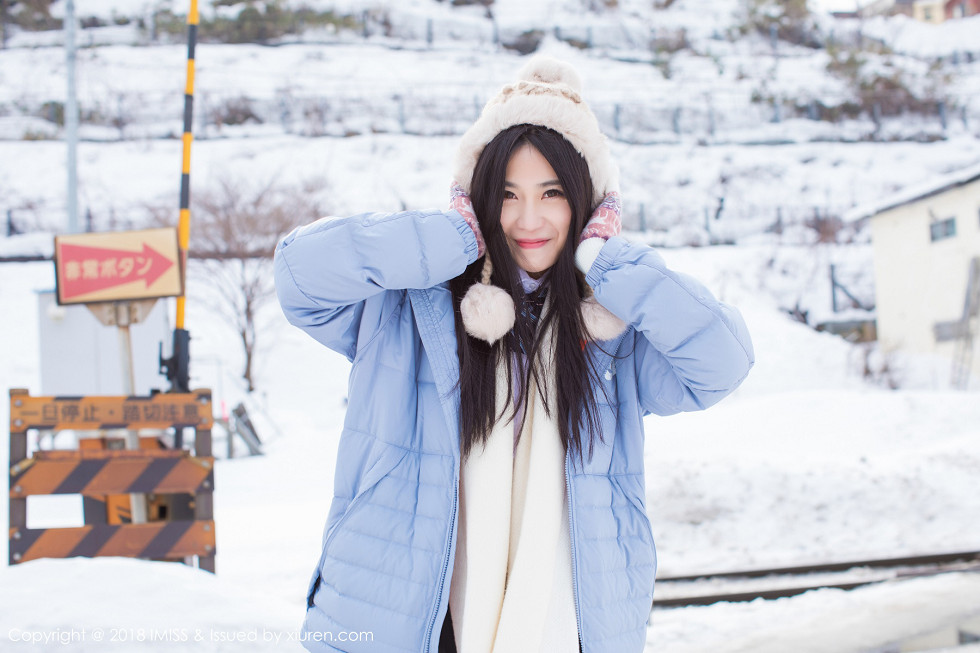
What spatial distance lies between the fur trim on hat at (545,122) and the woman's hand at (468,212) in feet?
0.32

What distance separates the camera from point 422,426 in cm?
160

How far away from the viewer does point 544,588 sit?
153 cm

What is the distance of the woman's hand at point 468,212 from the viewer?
171 cm

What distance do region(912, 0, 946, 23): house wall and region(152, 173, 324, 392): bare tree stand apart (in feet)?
193

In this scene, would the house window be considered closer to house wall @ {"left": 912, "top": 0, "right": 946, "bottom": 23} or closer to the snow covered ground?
the snow covered ground

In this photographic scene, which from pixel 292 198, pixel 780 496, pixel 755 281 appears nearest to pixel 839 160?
pixel 755 281

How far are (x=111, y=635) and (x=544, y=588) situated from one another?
1.47 meters

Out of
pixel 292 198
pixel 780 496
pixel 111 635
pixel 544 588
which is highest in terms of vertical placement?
pixel 292 198

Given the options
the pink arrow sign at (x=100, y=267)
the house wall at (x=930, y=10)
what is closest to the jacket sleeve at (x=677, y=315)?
the pink arrow sign at (x=100, y=267)

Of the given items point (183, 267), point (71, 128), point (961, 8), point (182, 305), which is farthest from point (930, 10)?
point (182, 305)

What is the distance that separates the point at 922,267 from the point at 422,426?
17412 mm

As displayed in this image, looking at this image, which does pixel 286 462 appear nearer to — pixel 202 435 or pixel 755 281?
pixel 202 435

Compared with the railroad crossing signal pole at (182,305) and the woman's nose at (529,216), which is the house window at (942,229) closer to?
the railroad crossing signal pole at (182,305)

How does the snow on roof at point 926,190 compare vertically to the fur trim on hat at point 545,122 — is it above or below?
above
